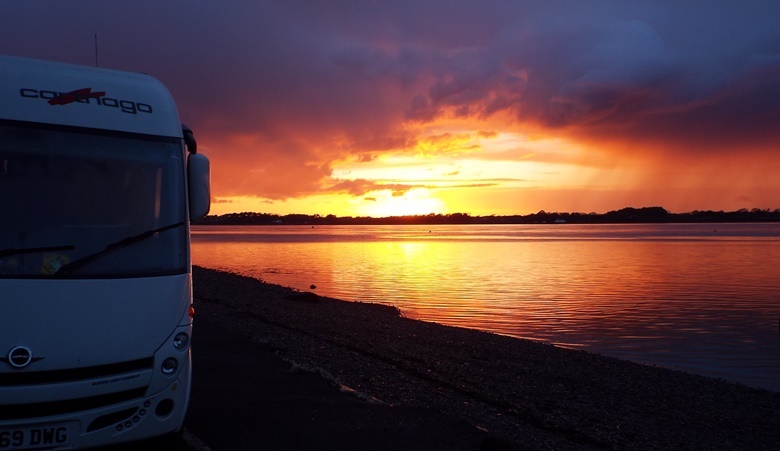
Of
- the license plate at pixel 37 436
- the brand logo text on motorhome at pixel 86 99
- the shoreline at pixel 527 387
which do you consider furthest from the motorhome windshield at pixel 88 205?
the shoreline at pixel 527 387

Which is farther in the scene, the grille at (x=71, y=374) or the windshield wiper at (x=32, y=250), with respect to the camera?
the windshield wiper at (x=32, y=250)

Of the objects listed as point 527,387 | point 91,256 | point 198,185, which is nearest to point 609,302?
point 527,387

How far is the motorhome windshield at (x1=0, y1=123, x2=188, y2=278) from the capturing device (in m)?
5.07

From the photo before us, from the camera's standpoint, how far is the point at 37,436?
15.2ft

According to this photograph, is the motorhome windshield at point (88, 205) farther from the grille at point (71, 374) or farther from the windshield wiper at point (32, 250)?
the grille at point (71, 374)

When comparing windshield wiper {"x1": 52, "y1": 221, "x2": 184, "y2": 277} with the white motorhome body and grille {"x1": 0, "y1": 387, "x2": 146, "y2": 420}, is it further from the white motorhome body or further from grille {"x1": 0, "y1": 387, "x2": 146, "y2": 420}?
grille {"x1": 0, "y1": 387, "x2": 146, "y2": 420}

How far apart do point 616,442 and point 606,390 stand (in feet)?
11.5

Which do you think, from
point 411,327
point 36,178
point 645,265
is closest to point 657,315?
point 411,327

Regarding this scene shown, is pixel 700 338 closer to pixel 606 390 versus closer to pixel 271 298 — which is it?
pixel 606 390

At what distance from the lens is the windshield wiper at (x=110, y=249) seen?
5.04 meters

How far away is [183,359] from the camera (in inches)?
214

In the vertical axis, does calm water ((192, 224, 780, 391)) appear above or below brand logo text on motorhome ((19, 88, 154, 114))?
below

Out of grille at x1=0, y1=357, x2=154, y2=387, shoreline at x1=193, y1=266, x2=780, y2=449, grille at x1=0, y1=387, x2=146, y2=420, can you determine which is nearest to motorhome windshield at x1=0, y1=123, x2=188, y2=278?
grille at x1=0, y1=357, x2=154, y2=387

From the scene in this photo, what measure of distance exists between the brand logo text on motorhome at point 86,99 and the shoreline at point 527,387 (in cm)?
440
